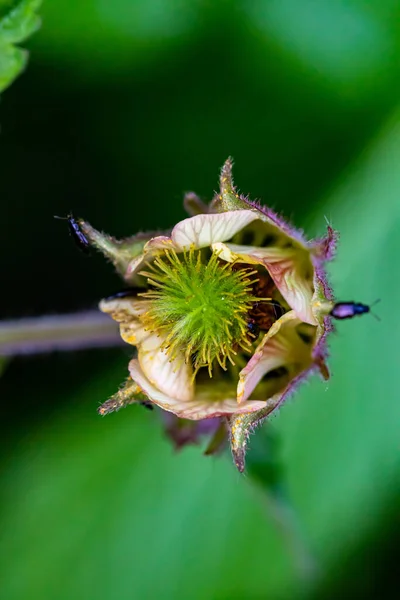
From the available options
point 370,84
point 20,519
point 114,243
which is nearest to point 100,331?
point 114,243

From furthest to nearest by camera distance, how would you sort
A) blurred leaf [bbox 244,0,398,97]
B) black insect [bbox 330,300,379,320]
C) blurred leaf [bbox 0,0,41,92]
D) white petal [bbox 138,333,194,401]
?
blurred leaf [bbox 244,0,398,97] < blurred leaf [bbox 0,0,41,92] < white petal [bbox 138,333,194,401] < black insect [bbox 330,300,379,320]

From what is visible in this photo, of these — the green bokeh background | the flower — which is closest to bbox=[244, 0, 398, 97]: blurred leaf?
the green bokeh background

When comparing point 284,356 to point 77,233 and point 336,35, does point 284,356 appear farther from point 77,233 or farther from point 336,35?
point 336,35

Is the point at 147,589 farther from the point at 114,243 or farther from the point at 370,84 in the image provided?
the point at 370,84

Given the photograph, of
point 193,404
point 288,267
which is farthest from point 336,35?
point 193,404

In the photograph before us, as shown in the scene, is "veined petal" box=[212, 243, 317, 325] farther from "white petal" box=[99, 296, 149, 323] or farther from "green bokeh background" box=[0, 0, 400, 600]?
"green bokeh background" box=[0, 0, 400, 600]
